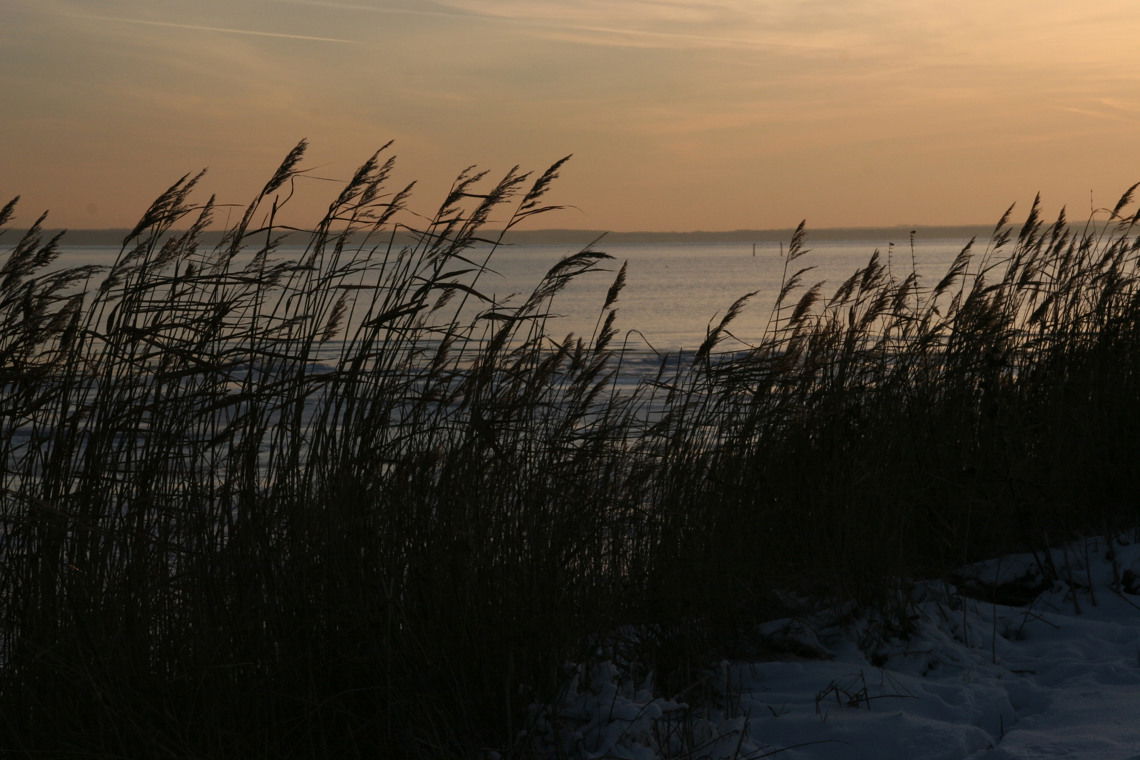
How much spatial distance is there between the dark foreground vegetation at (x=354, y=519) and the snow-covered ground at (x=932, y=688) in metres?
0.18

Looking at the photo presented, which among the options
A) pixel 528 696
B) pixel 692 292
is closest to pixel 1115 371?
pixel 528 696

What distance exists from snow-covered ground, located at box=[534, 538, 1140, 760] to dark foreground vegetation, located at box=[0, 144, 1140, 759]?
0.61 feet

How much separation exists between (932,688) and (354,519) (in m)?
2.02

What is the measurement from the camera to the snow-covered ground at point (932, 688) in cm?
299

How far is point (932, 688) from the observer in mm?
3584

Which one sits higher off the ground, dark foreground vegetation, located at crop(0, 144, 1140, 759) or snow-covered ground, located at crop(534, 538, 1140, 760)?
dark foreground vegetation, located at crop(0, 144, 1140, 759)

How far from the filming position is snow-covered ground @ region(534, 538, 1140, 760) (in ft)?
9.82

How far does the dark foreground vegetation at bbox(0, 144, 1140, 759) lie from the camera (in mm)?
2979

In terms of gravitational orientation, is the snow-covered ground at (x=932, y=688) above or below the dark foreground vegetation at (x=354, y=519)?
below

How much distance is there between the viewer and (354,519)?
3146 mm

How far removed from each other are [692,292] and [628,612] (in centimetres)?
4356

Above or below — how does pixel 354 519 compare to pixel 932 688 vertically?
above

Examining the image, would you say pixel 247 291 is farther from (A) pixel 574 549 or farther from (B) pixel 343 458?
(A) pixel 574 549

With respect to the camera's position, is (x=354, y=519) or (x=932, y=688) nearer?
(x=354, y=519)
